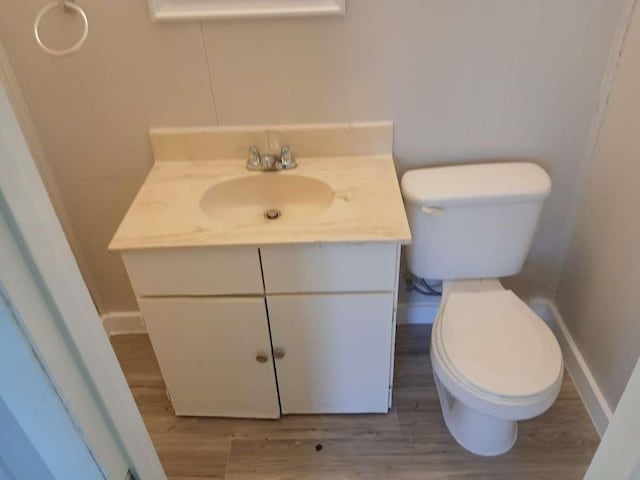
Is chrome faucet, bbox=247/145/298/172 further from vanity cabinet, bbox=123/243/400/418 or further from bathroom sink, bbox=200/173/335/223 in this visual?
vanity cabinet, bbox=123/243/400/418

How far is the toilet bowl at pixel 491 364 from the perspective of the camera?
1.27m

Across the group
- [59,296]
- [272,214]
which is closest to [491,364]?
[272,214]

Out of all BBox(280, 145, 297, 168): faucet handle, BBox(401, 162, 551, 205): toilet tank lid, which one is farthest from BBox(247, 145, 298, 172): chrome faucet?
BBox(401, 162, 551, 205): toilet tank lid

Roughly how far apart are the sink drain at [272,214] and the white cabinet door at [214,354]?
11.4 inches

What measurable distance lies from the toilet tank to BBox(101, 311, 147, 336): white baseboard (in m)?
1.14

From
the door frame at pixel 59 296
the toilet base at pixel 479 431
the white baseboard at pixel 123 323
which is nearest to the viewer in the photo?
the door frame at pixel 59 296

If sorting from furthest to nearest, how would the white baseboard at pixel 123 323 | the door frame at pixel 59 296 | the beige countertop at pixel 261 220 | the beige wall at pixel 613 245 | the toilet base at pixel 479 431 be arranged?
1. the white baseboard at pixel 123 323
2. the toilet base at pixel 479 431
3. the beige wall at pixel 613 245
4. the beige countertop at pixel 261 220
5. the door frame at pixel 59 296

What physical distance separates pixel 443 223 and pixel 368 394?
0.60 meters

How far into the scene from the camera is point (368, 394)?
1593mm

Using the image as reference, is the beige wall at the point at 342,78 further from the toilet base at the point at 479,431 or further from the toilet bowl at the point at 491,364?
the toilet base at the point at 479,431

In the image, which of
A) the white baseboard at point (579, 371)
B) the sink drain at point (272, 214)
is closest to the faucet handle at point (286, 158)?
the sink drain at point (272, 214)

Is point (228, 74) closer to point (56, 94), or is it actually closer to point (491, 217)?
point (56, 94)

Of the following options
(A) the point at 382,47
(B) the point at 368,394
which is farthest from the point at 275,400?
(A) the point at 382,47

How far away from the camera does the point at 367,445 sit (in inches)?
62.2
